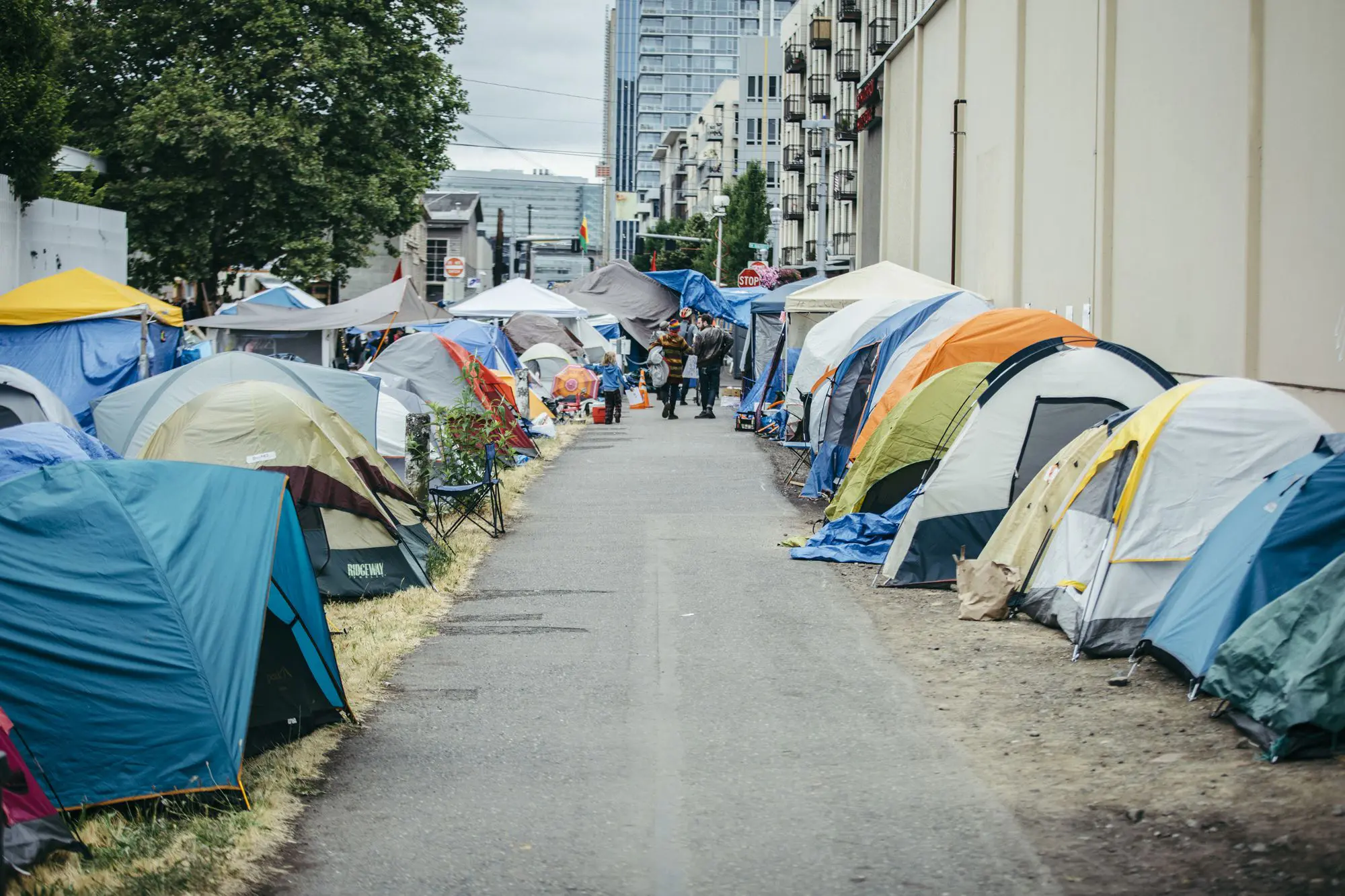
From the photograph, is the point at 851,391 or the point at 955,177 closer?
the point at 851,391

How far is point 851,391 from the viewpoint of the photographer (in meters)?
17.9

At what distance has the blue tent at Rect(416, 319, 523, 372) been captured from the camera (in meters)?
23.7

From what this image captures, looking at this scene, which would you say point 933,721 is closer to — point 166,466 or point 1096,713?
point 1096,713

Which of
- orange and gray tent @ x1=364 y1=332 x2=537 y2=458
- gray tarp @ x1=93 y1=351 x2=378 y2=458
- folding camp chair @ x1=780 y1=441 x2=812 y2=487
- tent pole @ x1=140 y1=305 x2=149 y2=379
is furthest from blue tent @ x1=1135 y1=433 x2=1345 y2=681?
tent pole @ x1=140 y1=305 x2=149 y2=379

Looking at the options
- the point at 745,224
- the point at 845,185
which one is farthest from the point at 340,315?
the point at 745,224

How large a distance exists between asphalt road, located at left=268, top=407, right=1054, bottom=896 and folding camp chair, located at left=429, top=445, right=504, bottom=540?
1.56 meters

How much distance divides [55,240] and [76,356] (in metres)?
4.65

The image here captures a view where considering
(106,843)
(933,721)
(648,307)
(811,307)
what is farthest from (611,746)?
(648,307)

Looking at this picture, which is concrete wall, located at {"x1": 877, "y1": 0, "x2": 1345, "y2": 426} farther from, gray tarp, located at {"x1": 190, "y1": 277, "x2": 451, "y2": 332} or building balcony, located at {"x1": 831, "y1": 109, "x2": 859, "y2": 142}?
building balcony, located at {"x1": 831, "y1": 109, "x2": 859, "y2": 142}

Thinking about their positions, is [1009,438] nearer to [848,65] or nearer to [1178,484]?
[1178,484]

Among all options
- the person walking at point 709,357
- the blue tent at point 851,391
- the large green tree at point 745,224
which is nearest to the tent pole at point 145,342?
the blue tent at point 851,391

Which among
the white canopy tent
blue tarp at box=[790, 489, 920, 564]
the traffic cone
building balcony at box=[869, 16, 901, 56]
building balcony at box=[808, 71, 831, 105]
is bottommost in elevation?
blue tarp at box=[790, 489, 920, 564]

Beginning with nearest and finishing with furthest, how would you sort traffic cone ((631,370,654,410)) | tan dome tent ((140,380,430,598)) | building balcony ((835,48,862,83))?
tan dome tent ((140,380,430,598)) → traffic cone ((631,370,654,410)) → building balcony ((835,48,862,83))

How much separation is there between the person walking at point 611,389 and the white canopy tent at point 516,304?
226cm
